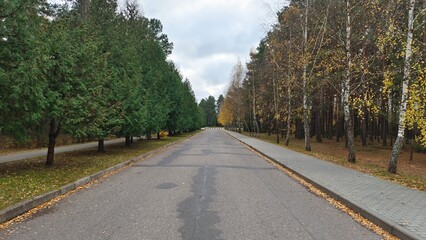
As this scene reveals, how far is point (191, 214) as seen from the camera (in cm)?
666

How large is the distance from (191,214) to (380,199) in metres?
4.38

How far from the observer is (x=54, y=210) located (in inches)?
282

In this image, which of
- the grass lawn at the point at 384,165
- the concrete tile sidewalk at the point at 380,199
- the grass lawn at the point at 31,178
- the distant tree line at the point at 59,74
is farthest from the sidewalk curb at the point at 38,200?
the grass lawn at the point at 384,165

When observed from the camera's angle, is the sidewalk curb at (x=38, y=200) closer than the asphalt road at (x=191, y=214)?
No

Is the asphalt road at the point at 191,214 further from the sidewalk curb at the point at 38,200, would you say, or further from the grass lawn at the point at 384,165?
the grass lawn at the point at 384,165

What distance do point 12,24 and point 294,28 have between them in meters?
22.2

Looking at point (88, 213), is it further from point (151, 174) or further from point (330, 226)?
point (151, 174)

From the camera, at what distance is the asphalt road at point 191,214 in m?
5.54

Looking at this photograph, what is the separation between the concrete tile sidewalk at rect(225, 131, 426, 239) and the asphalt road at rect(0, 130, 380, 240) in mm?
416

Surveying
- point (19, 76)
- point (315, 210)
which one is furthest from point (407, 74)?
point (19, 76)

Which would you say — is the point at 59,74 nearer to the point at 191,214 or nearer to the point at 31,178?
Result: the point at 31,178

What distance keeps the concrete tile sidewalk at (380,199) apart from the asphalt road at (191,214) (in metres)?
0.42

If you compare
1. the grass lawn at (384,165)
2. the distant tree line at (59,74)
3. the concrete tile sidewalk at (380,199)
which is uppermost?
the distant tree line at (59,74)

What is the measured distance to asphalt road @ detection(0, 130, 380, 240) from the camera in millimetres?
5543
